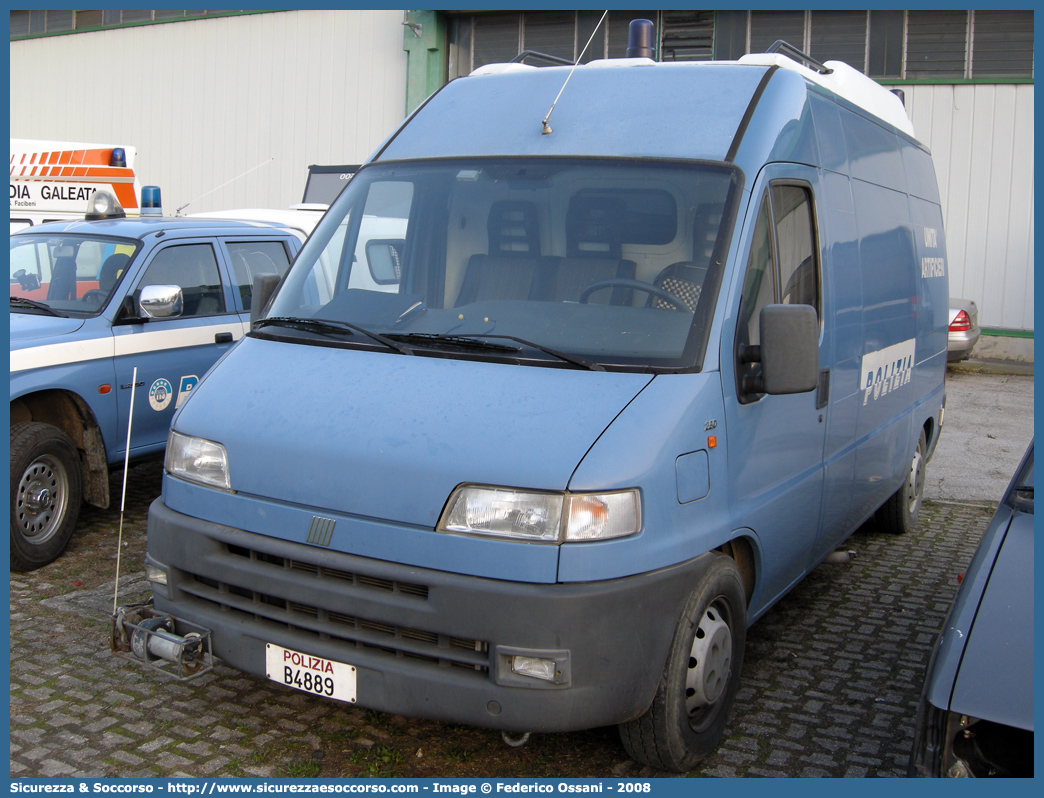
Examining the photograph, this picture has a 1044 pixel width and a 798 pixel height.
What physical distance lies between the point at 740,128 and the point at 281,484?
2324 mm

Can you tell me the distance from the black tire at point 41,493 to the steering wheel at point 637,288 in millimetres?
3681

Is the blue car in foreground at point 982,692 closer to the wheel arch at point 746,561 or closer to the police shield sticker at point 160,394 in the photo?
the wheel arch at point 746,561

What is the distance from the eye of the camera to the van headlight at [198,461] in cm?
359

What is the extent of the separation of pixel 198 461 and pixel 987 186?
16.8 metres

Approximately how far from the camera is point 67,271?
6410 millimetres

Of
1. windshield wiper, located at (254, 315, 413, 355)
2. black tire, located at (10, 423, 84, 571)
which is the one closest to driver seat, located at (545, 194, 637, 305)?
windshield wiper, located at (254, 315, 413, 355)

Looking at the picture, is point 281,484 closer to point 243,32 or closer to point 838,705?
point 838,705

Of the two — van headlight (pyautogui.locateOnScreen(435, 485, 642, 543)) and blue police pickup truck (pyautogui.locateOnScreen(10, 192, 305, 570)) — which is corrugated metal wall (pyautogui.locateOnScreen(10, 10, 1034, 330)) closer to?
blue police pickup truck (pyautogui.locateOnScreen(10, 192, 305, 570))

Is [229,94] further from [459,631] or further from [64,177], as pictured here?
[459,631]

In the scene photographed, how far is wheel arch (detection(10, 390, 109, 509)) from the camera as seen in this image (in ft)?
19.6

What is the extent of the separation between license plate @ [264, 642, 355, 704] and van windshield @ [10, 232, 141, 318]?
11.9 feet

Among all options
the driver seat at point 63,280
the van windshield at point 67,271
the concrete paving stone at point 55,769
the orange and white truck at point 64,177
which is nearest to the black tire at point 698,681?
the concrete paving stone at point 55,769

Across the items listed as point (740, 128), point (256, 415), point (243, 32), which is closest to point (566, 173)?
point (740, 128)

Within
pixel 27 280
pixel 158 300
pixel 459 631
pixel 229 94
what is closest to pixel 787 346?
pixel 459 631
